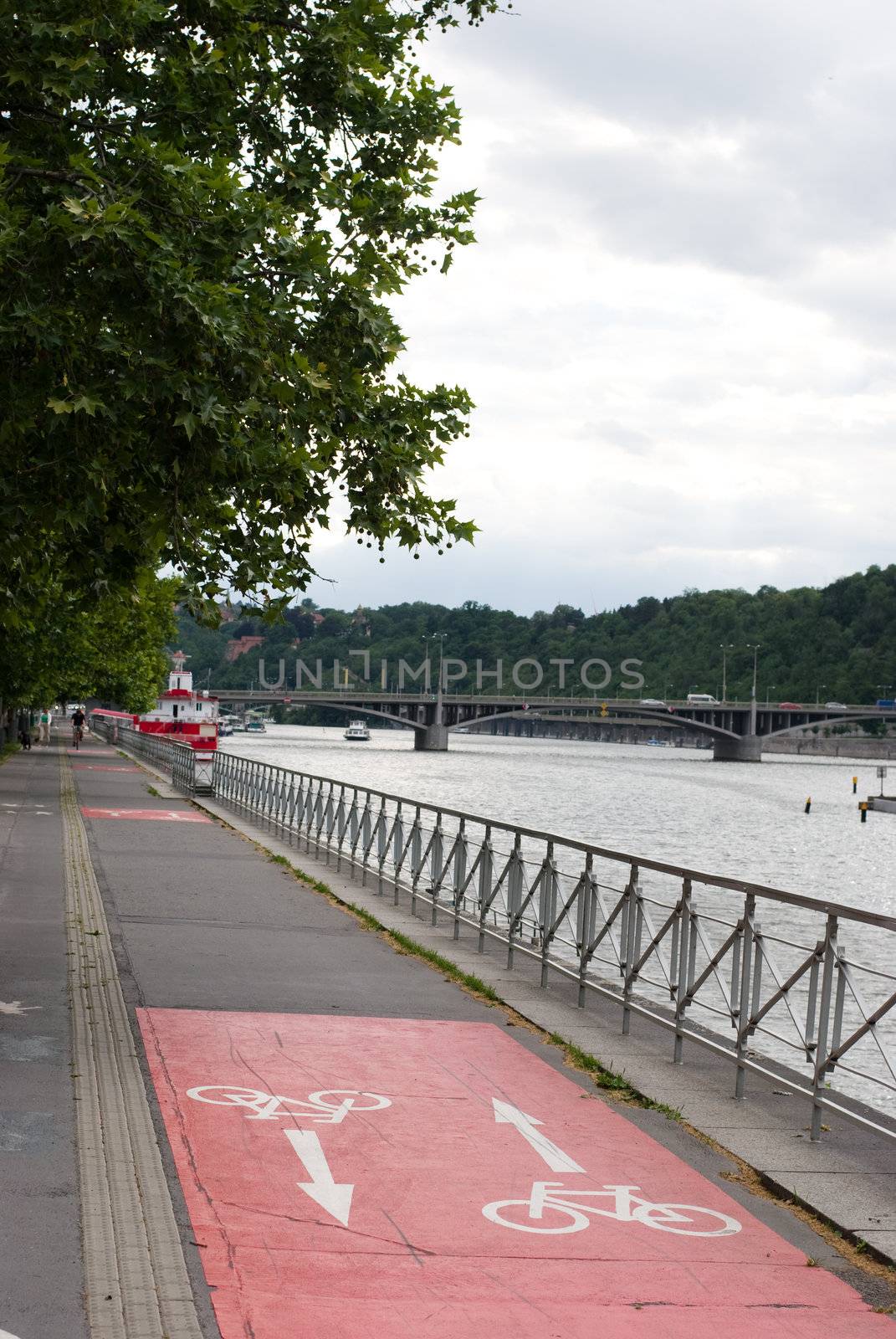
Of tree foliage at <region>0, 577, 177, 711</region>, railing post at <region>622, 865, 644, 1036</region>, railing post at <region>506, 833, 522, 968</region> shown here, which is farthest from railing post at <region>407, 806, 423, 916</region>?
tree foliage at <region>0, 577, 177, 711</region>

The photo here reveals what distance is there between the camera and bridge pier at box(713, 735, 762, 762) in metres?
130

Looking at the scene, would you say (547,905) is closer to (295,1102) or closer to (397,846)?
(295,1102)

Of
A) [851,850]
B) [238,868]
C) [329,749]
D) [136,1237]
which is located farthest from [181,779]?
[329,749]

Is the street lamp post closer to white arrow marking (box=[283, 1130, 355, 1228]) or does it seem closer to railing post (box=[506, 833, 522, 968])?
railing post (box=[506, 833, 522, 968])

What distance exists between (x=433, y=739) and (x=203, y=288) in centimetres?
11947

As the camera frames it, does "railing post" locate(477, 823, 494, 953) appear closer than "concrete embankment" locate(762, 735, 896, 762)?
Yes

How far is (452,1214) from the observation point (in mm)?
6027

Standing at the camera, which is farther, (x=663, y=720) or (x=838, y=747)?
(x=838, y=747)

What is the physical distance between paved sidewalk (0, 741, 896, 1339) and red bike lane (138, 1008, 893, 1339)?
0.04ft

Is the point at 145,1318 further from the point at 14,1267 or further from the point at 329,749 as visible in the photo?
the point at 329,749

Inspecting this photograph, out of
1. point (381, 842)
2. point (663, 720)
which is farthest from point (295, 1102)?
point (663, 720)

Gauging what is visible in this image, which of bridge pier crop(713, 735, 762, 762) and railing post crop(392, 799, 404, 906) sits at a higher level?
railing post crop(392, 799, 404, 906)

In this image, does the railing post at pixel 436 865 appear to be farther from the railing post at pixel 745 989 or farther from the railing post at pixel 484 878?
the railing post at pixel 745 989

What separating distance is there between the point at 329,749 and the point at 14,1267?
126 m
